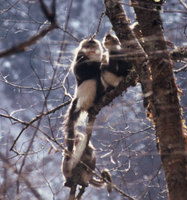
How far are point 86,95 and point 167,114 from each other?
2353 mm

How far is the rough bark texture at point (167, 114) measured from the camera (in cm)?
188

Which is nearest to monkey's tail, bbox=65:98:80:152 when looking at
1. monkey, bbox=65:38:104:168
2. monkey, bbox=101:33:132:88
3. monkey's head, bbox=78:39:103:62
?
monkey, bbox=65:38:104:168

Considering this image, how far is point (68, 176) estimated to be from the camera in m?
4.53

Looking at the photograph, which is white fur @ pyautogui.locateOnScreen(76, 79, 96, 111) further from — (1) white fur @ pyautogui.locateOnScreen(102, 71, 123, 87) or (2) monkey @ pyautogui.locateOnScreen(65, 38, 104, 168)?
(1) white fur @ pyautogui.locateOnScreen(102, 71, 123, 87)

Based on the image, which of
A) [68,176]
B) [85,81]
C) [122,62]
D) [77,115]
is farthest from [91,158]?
[122,62]

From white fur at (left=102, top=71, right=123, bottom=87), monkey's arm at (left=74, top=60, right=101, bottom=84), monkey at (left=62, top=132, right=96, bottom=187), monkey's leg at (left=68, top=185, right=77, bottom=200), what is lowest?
monkey's leg at (left=68, top=185, right=77, bottom=200)

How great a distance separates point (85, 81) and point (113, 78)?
46 centimetres

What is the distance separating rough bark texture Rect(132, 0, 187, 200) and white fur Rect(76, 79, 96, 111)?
6.49 ft

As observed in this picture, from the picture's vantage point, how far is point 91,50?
451 centimetres

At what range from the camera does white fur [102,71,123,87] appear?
4.25 m

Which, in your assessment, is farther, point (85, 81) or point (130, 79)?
point (85, 81)

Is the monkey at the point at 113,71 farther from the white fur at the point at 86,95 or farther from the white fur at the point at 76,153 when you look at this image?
the white fur at the point at 76,153

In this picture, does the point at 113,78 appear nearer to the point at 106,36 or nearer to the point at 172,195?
the point at 106,36

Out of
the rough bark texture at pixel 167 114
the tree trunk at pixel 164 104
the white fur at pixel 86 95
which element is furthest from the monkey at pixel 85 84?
the rough bark texture at pixel 167 114
